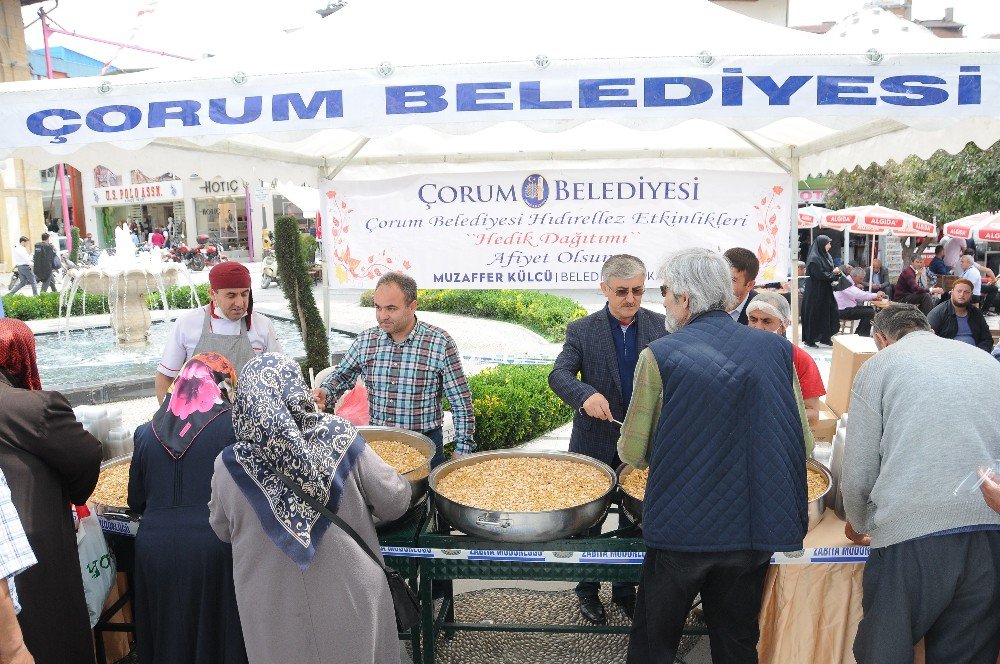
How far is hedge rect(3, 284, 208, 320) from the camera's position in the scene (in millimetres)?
15023

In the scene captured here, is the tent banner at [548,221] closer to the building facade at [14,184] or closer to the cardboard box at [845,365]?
the cardboard box at [845,365]

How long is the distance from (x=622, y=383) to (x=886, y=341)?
1.26 meters

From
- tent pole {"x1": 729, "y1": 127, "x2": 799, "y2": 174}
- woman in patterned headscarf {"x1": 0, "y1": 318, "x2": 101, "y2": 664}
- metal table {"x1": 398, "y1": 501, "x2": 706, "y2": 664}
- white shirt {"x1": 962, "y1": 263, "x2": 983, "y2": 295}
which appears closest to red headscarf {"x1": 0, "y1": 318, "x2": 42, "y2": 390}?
woman in patterned headscarf {"x1": 0, "y1": 318, "x2": 101, "y2": 664}

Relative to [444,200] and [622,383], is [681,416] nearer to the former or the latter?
[622,383]

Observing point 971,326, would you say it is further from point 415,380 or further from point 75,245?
point 75,245

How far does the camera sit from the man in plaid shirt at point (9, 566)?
2084 mm

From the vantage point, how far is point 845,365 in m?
4.32

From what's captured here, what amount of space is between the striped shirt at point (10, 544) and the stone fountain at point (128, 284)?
33.2ft

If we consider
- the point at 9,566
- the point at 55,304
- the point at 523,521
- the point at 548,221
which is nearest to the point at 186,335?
the point at 9,566

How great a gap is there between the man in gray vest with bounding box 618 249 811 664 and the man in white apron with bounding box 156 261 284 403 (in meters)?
2.40

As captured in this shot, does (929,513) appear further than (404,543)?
No

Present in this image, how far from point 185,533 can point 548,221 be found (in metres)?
3.39

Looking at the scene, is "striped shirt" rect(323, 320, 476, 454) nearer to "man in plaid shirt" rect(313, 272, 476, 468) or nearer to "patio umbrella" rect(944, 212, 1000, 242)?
"man in plaid shirt" rect(313, 272, 476, 468)

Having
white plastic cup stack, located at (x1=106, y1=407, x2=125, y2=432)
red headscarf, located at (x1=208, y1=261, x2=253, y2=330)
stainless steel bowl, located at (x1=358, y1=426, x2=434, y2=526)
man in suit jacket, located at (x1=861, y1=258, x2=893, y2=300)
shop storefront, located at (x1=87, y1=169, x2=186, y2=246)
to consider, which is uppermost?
shop storefront, located at (x1=87, y1=169, x2=186, y2=246)
